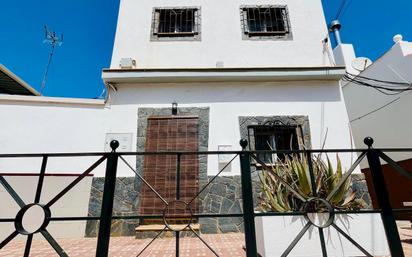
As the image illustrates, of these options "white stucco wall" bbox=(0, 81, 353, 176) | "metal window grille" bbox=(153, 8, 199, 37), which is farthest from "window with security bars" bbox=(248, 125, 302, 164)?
"metal window grille" bbox=(153, 8, 199, 37)

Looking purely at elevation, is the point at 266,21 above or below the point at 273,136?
above

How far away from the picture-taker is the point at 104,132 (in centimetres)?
537

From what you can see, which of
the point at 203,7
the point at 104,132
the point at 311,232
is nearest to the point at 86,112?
the point at 104,132

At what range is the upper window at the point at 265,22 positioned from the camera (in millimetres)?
6559

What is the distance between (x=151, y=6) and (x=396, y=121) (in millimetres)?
7927

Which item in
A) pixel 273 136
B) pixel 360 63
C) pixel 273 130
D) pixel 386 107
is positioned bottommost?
pixel 273 136

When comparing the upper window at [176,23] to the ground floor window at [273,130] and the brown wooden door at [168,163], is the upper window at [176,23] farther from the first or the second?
the ground floor window at [273,130]

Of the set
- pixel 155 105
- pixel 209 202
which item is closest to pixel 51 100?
pixel 155 105

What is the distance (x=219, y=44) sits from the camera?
21.2 ft

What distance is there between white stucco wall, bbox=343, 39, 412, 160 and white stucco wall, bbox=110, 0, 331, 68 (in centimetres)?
251

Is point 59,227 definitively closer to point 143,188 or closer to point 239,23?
point 143,188

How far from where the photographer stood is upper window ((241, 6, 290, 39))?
21.5 feet

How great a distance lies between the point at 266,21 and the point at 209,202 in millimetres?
5342

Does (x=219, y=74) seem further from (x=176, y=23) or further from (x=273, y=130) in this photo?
(x=176, y=23)
